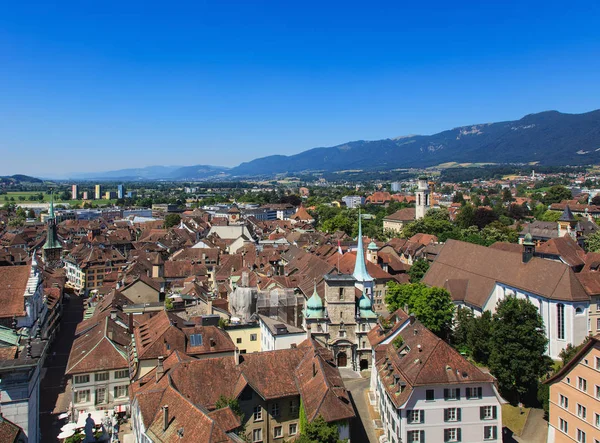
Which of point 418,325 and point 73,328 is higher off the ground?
point 418,325

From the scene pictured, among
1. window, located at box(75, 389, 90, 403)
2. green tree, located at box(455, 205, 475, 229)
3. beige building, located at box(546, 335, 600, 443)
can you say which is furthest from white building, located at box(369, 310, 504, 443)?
green tree, located at box(455, 205, 475, 229)

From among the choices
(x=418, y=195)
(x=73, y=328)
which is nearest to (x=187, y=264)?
(x=73, y=328)

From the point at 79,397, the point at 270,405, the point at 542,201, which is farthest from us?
the point at 542,201

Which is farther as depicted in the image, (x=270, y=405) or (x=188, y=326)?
(x=188, y=326)

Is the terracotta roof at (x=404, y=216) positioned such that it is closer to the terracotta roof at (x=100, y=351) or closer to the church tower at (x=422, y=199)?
the church tower at (x=422, y=199)

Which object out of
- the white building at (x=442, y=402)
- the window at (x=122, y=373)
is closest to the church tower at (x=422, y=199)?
the white building at (x=442, y=402)

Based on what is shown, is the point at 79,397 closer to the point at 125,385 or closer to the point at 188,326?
the point at 125,385

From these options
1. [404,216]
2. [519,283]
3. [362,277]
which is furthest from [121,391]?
[404,216]
